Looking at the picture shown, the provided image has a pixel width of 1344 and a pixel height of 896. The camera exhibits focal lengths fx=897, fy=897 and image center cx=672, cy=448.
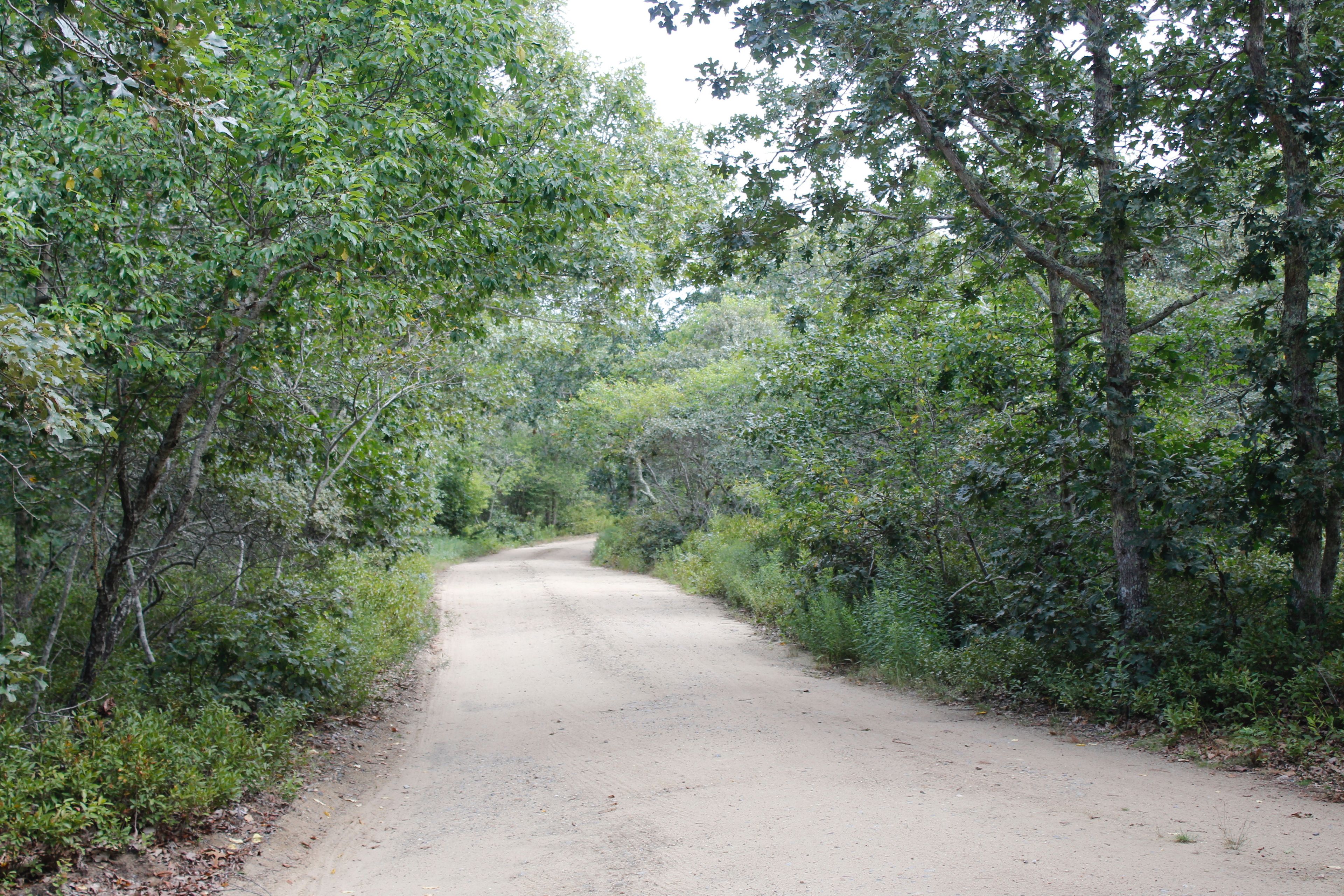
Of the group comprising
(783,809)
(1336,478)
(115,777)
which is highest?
(1336,478)

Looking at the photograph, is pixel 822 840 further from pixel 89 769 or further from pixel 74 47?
pixel 74 47

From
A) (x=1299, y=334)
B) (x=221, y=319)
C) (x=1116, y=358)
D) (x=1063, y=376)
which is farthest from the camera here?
(x=1063, y=376)

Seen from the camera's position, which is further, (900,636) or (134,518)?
(900,636)

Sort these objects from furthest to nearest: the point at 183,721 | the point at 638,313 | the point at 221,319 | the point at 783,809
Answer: the point at 638,313
the point at 183,721
the point at 221,319
the point at 783,809

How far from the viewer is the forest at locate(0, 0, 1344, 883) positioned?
6.20m

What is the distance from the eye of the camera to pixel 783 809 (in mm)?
5738

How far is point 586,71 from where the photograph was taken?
16547 millimetres

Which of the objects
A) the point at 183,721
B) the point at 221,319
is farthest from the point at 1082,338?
the point at 183,721

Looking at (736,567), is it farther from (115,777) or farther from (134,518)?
(115,777)

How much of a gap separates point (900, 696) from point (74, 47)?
28.8 ft

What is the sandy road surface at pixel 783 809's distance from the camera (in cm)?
457

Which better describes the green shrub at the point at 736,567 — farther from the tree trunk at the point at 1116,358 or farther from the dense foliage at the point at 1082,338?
the tree trunk at the point at 1116,358

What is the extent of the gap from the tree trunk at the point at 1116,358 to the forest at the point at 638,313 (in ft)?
0.12

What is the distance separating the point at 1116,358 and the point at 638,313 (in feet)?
20.8
